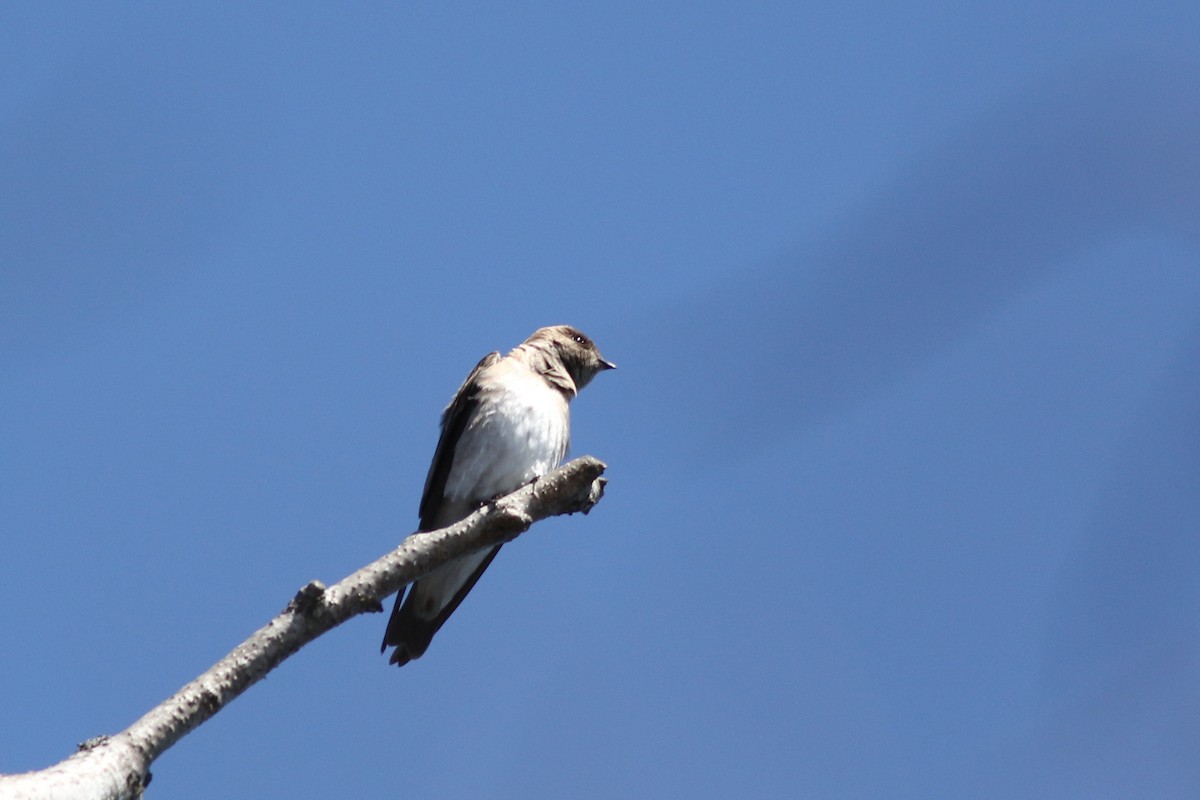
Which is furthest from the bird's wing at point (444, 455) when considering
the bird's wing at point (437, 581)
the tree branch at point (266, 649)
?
the tree branch at point (266, 649)

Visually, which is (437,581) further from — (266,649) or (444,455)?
(266,649)

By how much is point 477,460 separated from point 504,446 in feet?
0.66

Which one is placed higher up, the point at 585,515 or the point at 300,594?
the point at 585,515

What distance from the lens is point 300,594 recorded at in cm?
421

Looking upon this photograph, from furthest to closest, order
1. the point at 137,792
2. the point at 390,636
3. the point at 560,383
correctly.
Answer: the point at 560,383 → the point at 390,636 → the point at 137,792

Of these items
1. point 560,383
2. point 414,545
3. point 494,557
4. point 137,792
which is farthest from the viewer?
point 560,383

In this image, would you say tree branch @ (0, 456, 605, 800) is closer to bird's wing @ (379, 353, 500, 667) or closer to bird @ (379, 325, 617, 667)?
bird's wing @ (379, 353, 500, 667)

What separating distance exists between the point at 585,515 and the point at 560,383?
10.7 ft

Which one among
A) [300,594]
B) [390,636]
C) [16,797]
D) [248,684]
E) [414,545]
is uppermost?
[390,636]

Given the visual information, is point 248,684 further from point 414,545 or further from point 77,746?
point 414,545

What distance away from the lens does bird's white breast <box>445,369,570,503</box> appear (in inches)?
318

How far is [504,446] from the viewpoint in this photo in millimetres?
8055

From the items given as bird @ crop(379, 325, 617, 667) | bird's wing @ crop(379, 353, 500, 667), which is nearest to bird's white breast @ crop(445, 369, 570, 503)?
bird @ crop(379, 325, 617, 667)

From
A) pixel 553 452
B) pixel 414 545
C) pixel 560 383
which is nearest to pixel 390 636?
pixel 553 452
